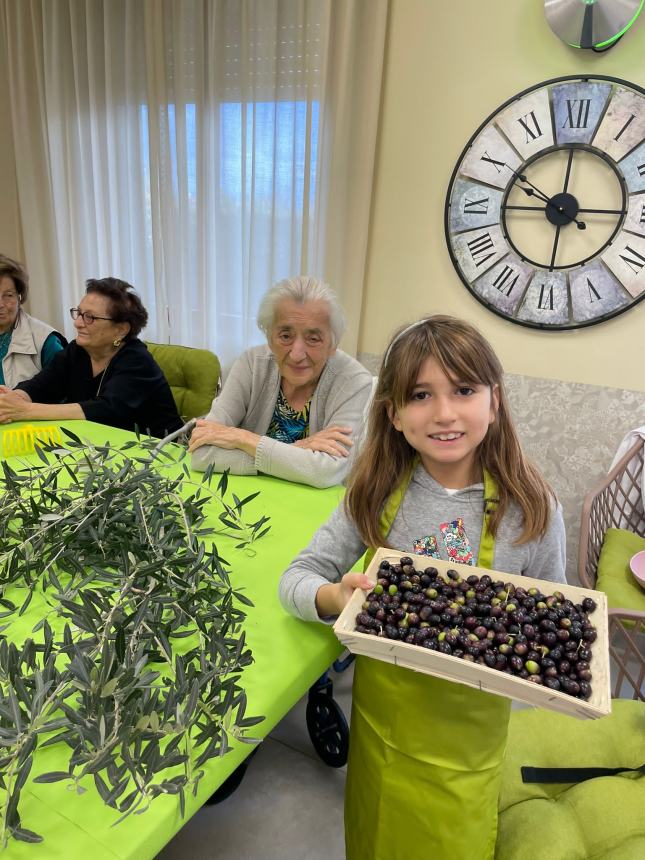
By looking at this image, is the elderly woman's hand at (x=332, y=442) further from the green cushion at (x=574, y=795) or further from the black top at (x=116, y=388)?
the black top at (x=116, y=388)

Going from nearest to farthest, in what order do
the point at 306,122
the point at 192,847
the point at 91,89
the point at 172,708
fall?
the point at 172,708
the point at 192,847
the point at 306,122
the point at 91,89

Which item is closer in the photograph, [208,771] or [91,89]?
[208,771]

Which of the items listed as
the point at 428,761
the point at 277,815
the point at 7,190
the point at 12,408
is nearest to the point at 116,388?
the point at 12,408

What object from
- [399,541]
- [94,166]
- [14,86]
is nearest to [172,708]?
[399,541]

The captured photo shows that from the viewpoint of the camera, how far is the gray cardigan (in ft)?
5.12

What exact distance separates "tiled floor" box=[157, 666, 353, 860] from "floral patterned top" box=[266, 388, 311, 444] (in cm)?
98

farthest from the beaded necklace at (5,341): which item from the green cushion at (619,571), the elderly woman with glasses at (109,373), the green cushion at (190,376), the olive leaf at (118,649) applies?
the green cushion at (619,571)

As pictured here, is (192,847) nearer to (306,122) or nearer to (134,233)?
(306,122)

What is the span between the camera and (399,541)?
3.40 ft

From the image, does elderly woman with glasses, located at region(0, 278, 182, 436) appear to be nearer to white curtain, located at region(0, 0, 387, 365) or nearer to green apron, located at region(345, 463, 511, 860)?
white curtain, located at region(0, 0, 387, 365)

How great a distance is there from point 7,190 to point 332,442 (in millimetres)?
3496

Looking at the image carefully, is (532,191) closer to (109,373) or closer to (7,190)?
(109,373)

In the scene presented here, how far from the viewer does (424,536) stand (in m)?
1.02

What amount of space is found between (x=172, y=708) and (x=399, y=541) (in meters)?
0.52
